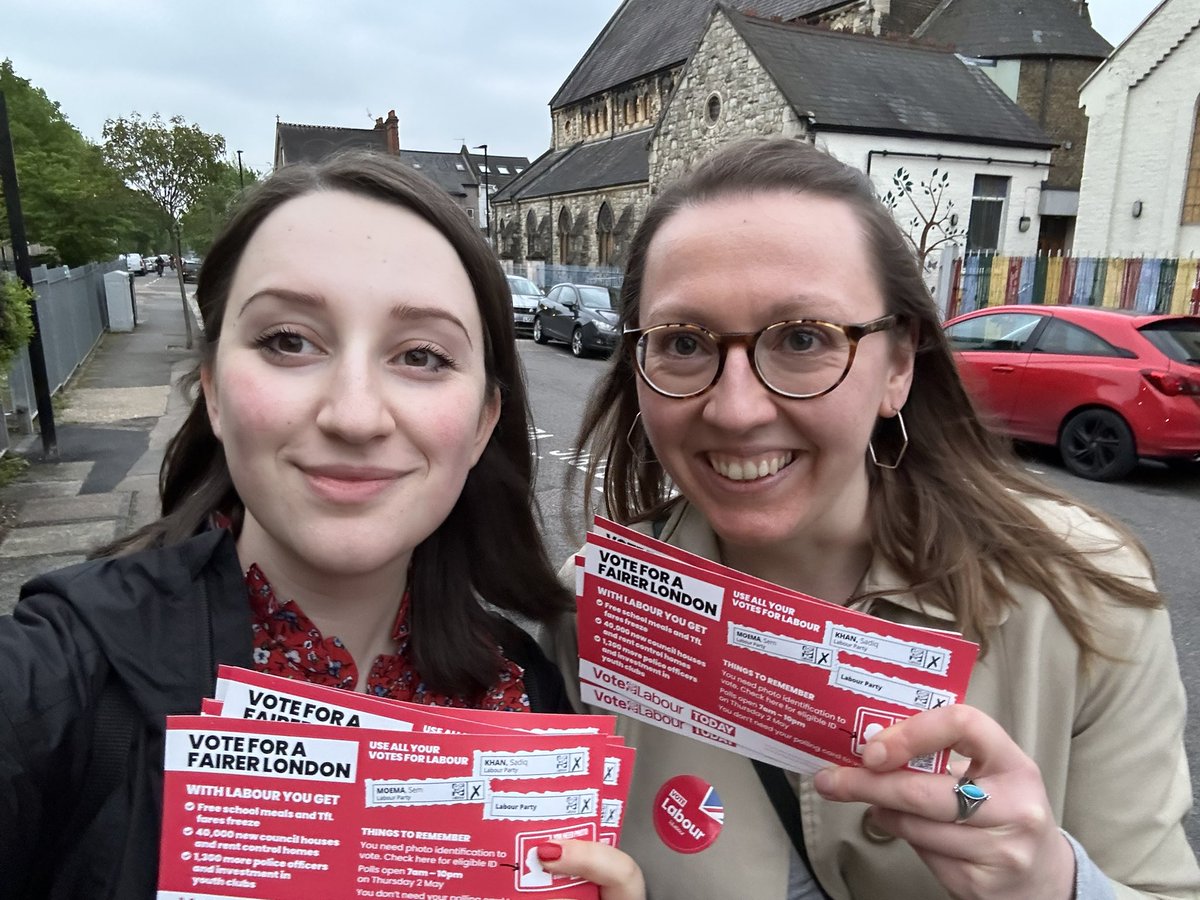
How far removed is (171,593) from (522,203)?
40.4m

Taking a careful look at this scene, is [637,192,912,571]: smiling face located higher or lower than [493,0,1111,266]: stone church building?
lower

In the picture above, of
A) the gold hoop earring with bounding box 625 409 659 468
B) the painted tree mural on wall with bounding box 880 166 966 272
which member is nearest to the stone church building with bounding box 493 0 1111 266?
the painted tree mural on wall with bounding box 880 166 966 272

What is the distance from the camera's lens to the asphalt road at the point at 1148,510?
3869mm

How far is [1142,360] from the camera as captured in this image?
761cm

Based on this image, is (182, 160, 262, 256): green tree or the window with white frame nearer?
(182, 160, 262, 256): green tree

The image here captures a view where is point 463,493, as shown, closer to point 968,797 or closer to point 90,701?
point 90,701

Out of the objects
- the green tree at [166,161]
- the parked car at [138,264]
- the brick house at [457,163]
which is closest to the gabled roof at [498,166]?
the brick house at [457,163]

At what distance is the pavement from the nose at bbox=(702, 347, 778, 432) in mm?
1249

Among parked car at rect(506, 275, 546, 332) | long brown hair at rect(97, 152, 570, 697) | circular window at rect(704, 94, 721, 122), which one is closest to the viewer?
long brown hair at rect(97, 152, 570, 697)

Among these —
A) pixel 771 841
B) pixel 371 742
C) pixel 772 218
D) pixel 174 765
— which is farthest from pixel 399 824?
pixel 772 218

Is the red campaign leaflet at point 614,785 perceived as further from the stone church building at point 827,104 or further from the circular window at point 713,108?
the circular window at point 713,108

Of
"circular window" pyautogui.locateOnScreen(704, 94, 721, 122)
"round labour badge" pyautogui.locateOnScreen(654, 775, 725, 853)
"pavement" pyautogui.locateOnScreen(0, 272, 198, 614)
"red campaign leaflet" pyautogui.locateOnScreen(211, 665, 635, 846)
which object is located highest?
"circular window" pyautogui.locateOnScreen(704, 94, 721, 122)

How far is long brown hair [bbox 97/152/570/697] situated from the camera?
147cm

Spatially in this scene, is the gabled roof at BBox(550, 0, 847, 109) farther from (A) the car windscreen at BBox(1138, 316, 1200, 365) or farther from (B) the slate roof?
(A) the car windscreen at BBox(1138, 316, 1200, 365)
